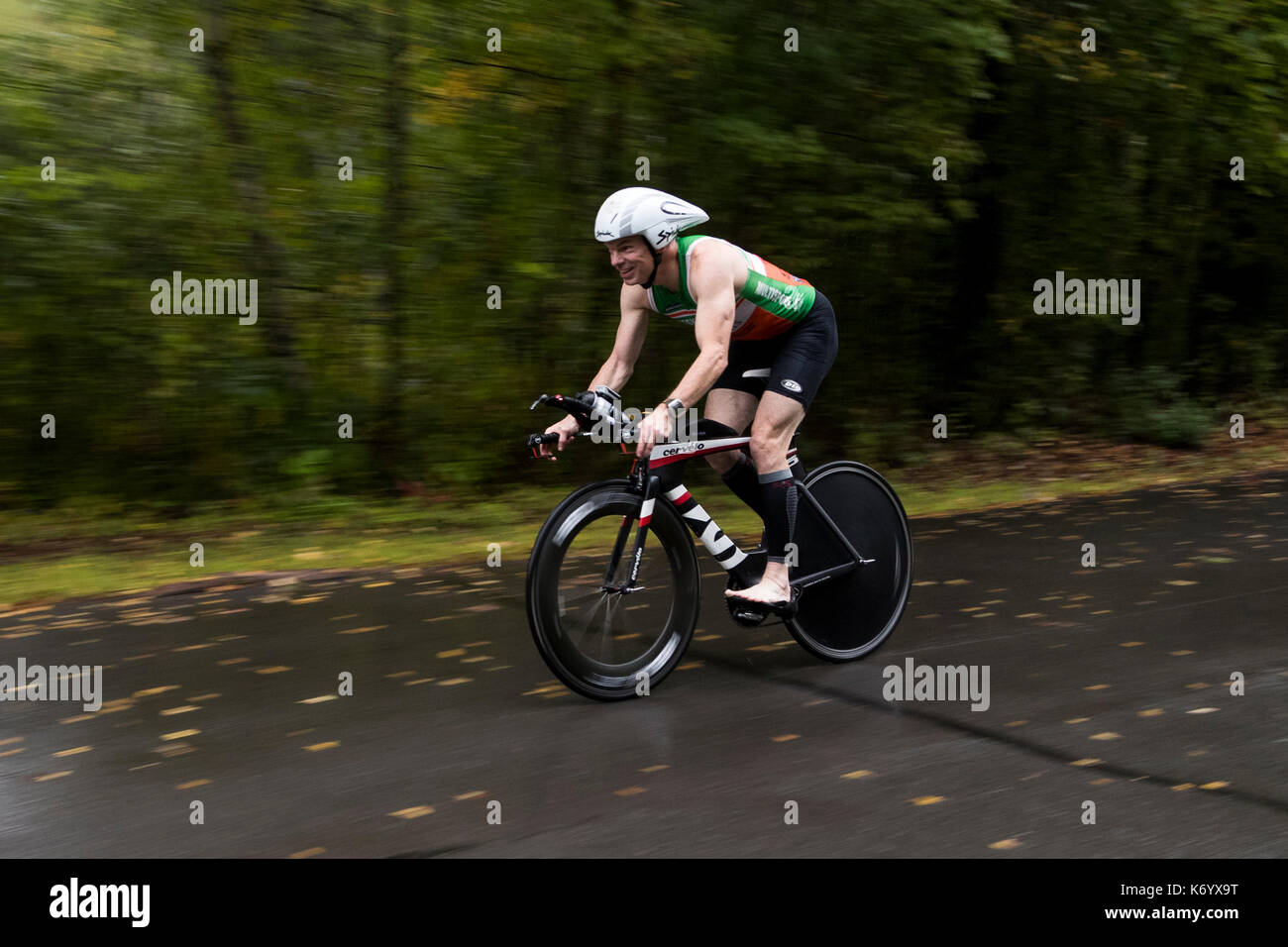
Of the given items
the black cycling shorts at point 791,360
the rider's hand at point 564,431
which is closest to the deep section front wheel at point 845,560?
the black cycling shorts at point 791,360

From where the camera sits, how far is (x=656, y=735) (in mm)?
5043

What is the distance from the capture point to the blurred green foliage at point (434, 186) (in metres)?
10.2

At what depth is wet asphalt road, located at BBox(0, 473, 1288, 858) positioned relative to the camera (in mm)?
4109

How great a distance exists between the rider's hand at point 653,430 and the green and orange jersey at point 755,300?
18.9 inches

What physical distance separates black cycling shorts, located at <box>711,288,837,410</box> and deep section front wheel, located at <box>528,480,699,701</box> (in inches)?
27.2

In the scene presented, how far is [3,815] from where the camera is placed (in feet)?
14.2

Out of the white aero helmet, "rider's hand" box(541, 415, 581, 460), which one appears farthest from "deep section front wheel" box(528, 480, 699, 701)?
the white aero helmet

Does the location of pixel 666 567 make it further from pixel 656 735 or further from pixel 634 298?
pixel 634 298

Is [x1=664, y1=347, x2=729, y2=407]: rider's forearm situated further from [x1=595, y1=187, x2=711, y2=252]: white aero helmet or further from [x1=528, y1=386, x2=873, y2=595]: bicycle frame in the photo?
[x1=595, y1=187, x2=711, y2=252]: white aero helmet

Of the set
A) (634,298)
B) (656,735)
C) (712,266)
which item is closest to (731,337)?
(634,298)

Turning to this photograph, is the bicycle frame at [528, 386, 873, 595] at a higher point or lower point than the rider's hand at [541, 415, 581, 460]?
lower

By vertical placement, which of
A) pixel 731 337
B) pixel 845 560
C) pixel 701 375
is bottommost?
pixel 845 560

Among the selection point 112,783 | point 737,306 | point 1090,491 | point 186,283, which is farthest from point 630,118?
point 112,783

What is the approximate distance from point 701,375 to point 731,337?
69cm
